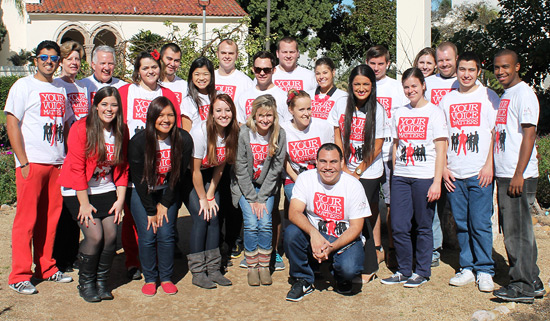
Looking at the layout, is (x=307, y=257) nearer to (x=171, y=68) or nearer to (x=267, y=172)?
(x=267, y=172)


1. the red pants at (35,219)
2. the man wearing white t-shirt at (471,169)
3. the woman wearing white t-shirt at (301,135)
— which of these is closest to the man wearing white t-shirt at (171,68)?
the woman wearing white t-shirt at (301,135)

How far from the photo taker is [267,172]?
17.1 ft

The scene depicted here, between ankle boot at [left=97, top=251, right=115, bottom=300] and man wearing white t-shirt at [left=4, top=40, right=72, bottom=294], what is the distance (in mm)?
619

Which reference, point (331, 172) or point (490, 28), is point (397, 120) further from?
point (490, 28)

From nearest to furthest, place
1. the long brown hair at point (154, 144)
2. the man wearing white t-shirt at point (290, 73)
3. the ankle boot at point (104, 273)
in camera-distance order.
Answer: the long brown hair at point (154, 144), the ankle boot at point (104, 273), the man wearing white t-shirt at point (290, 73)

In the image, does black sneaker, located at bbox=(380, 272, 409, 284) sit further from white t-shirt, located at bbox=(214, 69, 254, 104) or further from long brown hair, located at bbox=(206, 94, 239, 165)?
white t-shirt, located at bbox=(214, 69, 254, 104)

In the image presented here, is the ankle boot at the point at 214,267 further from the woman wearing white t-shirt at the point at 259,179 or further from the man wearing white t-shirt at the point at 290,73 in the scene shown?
the man wearing white t-shirt at the point at 290,73

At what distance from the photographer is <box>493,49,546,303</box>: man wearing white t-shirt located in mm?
4496

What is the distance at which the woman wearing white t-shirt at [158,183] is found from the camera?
4.66 meters

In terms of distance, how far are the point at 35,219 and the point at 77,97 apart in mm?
1293

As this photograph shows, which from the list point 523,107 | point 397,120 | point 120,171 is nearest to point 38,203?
point 120,171

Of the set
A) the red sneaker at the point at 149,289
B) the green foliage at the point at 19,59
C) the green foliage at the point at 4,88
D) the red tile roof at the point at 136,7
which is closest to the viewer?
the red sneaker at the point at 149,289

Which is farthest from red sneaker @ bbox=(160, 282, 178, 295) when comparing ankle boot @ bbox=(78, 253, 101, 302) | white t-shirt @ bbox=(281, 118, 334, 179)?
white t-shirt @ bbox=(281, 118, 334, 179)

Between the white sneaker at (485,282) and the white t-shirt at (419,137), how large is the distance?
3.31ft
